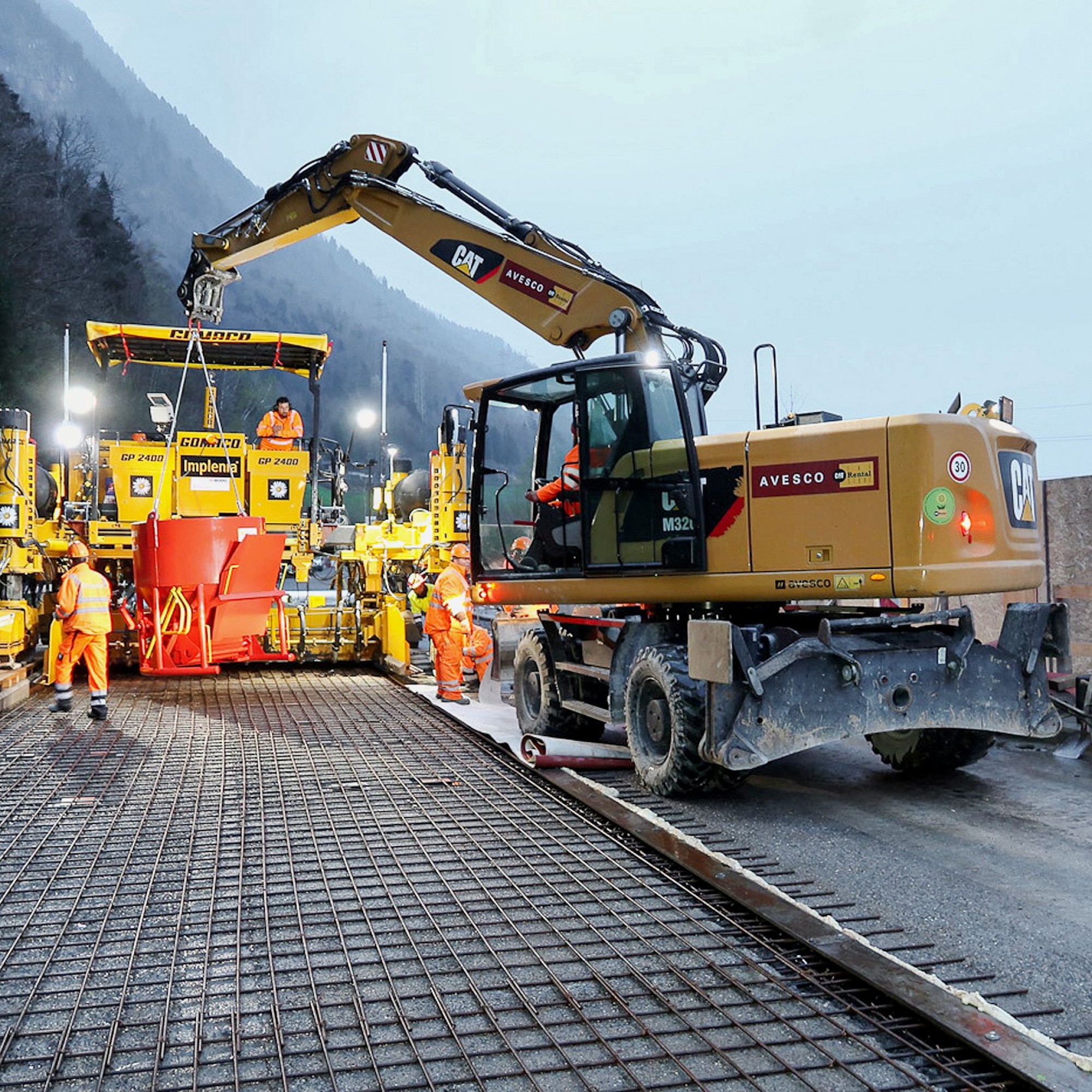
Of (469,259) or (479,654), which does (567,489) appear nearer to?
(469,259)

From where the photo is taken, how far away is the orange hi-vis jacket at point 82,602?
736 cm

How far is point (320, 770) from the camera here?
566cm

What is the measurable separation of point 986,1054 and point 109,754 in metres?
5.22

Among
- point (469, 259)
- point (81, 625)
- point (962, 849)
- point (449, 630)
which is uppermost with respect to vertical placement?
point (469, 259)

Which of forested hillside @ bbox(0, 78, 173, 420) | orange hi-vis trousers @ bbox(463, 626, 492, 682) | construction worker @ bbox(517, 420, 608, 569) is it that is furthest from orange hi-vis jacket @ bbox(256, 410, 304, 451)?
forested hillside @ bbox(0, 78, 173, 420)

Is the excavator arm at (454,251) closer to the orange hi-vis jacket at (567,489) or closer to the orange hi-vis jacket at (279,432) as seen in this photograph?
the orange hi-vis jacket at (567,489)

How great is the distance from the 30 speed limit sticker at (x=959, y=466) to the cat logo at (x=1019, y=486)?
0.28 meters

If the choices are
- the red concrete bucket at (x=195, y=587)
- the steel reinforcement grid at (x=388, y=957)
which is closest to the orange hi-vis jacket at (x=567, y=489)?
the steel reinforcement grid at (x=388, y=957)

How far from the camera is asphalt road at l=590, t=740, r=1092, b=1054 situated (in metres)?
3.17

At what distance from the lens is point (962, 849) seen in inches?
173

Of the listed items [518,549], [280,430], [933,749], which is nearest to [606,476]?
[518,549]

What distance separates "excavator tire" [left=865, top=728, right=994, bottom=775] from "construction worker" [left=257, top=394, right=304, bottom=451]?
687cm

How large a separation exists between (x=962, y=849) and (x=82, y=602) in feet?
20.2

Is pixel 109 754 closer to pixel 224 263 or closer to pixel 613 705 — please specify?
pixel 613 705
